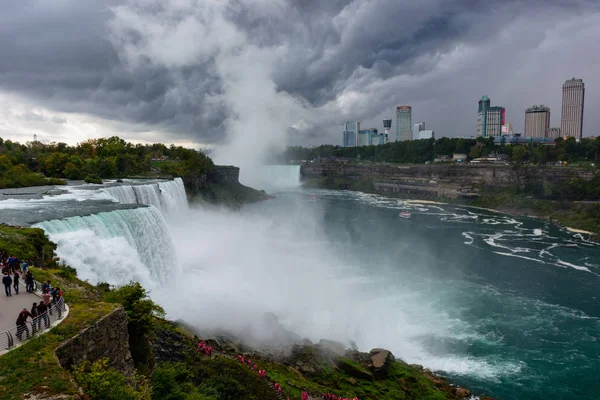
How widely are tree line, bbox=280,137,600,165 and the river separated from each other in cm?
6172

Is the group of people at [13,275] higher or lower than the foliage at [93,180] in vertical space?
lower

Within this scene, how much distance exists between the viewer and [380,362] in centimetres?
1709

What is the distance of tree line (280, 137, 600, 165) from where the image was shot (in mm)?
98062

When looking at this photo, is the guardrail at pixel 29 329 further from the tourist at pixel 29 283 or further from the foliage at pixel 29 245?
the foliage at pixel 29 245

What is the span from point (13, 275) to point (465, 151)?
410 ft

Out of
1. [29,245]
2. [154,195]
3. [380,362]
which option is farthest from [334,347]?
[154,195]

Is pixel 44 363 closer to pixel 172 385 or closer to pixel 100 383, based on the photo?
pixel 100 383


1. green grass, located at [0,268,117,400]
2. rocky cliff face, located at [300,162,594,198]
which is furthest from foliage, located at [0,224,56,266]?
rocky cliff face, located at [300,162,594,198]

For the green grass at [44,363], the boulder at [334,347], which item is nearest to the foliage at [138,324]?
the green grass at [44,363]

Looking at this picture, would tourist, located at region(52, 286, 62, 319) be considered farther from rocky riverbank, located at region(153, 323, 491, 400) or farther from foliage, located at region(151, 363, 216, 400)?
rocky riverbank, located at region(153, 323, 491, 400)

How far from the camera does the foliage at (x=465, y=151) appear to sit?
97.8m

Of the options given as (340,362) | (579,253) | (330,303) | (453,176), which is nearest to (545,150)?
(453,176)

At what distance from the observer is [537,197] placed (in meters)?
72.4

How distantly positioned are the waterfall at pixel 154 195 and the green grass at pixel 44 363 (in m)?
23.8
